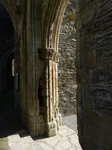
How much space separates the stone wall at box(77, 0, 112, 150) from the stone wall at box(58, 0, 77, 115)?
12.2ft

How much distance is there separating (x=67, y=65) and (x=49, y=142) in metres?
2.97

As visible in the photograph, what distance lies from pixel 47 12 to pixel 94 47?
2.71 meters

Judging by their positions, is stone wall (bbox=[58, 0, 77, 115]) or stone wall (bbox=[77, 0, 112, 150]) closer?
stone wall (bbox=[77, 0, 112, 150])

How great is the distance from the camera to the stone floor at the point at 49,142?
110 inches

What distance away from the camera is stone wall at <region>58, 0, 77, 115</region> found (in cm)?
518

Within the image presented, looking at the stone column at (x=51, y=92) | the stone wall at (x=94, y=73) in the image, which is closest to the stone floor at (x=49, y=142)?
the stone column at (x=51, y=92)

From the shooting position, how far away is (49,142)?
331cm

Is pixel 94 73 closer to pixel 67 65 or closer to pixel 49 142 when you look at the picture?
pixel 49 142

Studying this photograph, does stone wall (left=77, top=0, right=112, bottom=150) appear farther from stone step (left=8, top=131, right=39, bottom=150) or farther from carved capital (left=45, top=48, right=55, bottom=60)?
carved capital (left=45, top=48, right=55, bottom=60)

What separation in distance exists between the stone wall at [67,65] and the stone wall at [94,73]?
3.71m

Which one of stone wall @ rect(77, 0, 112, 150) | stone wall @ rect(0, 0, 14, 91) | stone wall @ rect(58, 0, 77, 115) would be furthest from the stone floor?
stone wall @ rect(0, 0, 14, 91)

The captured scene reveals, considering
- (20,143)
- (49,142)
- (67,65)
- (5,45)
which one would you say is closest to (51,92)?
(49,142)

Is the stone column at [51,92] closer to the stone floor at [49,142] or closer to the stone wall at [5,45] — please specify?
the stone floor at [49,142]

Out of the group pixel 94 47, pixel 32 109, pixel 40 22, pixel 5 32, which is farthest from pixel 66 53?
pixel 5 32
